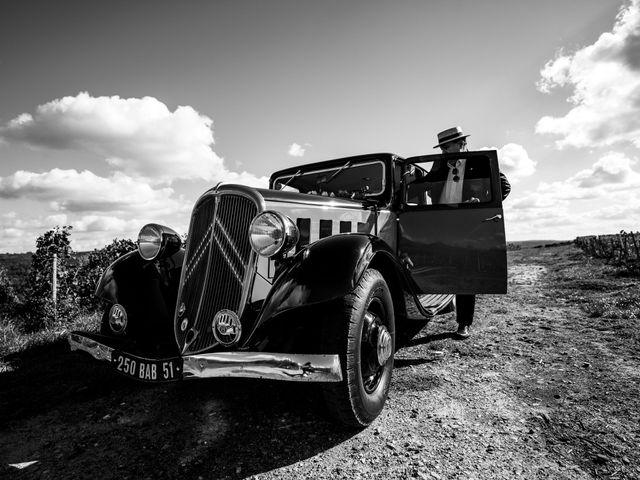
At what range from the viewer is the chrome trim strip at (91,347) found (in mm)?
2291

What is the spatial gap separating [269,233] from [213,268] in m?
0.55

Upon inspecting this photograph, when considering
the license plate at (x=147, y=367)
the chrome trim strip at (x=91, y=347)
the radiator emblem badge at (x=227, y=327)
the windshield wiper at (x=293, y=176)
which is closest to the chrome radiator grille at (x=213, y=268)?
the radiator emblem badge at (x=227, y=327)

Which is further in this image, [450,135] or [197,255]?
[450,135]

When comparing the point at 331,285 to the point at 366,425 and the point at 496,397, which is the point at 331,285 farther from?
the point at 496,397

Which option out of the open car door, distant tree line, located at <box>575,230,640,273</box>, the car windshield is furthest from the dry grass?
distant tree line, located at <box>575,230,640,273</box>

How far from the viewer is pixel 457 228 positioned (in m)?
3.67

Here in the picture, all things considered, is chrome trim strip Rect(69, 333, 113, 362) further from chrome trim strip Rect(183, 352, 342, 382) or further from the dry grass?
the dry grass

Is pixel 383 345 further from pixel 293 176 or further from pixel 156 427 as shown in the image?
pixel 293 176

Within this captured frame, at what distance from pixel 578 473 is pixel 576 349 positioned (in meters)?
2.53

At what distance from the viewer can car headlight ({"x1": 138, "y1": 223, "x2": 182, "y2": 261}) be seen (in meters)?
3.03

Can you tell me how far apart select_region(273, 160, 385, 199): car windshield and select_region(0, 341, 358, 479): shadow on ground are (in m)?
2.08

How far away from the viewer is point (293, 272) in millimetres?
2223

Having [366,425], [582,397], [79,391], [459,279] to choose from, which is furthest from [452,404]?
[79,391]

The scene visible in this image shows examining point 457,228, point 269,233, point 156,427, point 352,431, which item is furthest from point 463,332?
point 156,427
